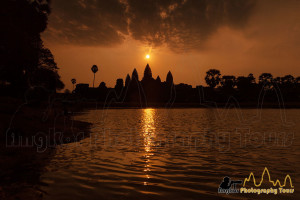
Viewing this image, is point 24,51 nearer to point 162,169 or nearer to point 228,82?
point 162,169

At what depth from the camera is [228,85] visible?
18888cm

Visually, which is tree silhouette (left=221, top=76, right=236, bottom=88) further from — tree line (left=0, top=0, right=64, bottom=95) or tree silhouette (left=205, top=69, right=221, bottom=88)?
tree line (left=0, top=0, right=64, bottom=95)

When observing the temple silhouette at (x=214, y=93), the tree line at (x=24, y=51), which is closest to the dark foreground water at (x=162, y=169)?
the tree line at (x=24, y=51)

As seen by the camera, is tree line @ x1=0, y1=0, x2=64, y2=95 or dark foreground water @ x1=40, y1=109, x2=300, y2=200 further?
tree line @ x1=0, y1=0, x2=64, y2=95

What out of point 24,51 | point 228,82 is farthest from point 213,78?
point 24,51

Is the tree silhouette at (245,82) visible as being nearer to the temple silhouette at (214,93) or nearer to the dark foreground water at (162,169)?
the temple silhouette at (214,93)

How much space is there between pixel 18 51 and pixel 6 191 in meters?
22.1

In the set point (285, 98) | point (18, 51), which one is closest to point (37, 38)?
point (18, 51)

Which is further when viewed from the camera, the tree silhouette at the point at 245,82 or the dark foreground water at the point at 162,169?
the tree silhouette at the point at 245,82

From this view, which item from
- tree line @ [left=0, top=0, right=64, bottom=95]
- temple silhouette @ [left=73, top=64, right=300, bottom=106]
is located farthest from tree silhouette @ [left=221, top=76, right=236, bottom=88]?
tree line @ [left=0, top=0, right=64, bottom=95]

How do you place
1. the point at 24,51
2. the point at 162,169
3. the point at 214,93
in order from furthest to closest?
the point at 214,93, the point at 24,51, the point at 162,169

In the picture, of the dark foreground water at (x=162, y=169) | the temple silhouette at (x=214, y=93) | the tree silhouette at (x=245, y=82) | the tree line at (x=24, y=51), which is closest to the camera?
the dark foreground water at (x=162, y=169)

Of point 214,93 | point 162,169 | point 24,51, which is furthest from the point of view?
point 214,93

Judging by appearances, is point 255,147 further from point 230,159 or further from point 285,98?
point 285,98
